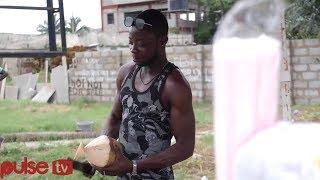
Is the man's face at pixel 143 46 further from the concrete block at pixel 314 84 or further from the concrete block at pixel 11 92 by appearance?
the concrete block at pixel 11 92

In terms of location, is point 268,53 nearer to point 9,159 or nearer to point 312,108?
point 9,159

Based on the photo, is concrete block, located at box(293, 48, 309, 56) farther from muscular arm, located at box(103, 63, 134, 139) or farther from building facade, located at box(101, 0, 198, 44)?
building facade, located at box(101, 0, 198, 44)

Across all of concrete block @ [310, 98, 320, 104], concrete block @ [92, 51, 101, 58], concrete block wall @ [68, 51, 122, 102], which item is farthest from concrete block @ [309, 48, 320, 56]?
concrete block @ [92, 51, 101, 58]

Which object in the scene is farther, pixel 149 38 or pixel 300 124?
pixel 149 38

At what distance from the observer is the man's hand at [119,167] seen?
1919 millimetres

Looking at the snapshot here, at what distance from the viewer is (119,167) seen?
1946mm

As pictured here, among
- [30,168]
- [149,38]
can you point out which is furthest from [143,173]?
[30,168]

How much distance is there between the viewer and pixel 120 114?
2326mm

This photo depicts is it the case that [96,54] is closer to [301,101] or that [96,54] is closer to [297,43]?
[297,43]

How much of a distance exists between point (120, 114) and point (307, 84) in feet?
31.2

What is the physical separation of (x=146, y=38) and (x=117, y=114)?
1.43ft

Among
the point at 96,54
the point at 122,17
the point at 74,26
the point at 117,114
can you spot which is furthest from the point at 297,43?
the point at 74,26

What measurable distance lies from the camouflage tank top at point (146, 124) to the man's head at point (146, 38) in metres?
0.09

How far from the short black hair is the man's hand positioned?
527 millimetres
